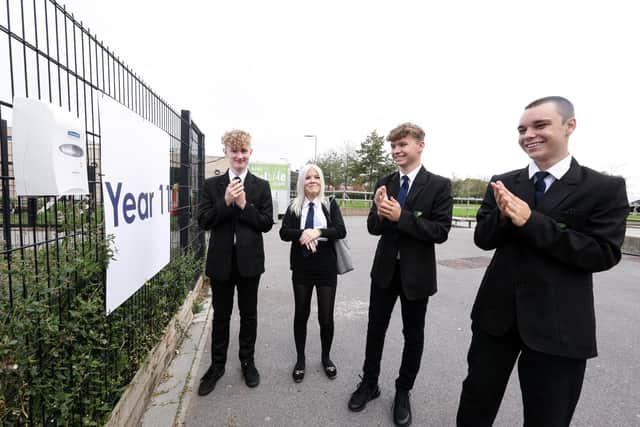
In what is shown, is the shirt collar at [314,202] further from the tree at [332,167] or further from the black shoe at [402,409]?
the tree at [332,167]

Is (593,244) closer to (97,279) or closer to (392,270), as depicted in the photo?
(392,270)

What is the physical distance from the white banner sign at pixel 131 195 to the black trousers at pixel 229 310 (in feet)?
1.94

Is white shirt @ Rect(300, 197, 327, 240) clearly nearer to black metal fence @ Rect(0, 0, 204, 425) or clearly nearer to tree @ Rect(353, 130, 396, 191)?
black metal fence @ Rect(0, 0, 204, 425)

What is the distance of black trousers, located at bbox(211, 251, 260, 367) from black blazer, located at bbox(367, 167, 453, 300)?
3.66 feet

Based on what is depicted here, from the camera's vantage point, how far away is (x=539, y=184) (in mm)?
1721

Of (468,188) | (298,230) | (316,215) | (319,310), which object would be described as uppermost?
(468,188)

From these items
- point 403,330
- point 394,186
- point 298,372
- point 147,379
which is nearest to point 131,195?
point 147,379

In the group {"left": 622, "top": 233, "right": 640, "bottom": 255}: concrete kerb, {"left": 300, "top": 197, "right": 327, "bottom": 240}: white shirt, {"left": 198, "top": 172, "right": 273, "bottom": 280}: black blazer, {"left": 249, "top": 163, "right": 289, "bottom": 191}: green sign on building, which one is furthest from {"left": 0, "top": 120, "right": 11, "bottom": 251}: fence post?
{"left": 249, "top": 163, "right": 289, "bottom": 191}: green sign on building

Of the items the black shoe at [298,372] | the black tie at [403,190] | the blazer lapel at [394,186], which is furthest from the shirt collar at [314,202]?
the black shoe at [298,372]

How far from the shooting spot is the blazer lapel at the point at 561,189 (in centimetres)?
158

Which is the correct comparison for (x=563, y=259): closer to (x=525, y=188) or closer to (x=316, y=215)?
(x=525, y=188)

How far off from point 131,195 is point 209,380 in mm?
1678

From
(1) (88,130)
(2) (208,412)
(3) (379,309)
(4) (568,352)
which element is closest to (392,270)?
(3) (379,309)

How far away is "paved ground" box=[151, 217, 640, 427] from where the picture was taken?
2438mm
